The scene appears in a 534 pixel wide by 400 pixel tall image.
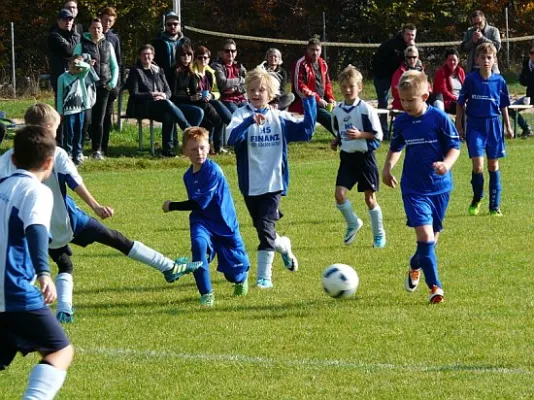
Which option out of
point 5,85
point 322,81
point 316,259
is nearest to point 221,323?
point 316,259

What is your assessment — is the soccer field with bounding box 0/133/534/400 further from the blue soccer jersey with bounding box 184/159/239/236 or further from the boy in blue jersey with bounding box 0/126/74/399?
the boy in blue jersey with bounding box 0/126/74/399

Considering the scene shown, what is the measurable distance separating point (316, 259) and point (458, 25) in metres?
20.3

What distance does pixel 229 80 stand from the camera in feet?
62.2

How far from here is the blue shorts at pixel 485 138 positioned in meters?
13.4

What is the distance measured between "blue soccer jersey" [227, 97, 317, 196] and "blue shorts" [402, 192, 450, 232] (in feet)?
3.63

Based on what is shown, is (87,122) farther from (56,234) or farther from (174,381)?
(174,381)

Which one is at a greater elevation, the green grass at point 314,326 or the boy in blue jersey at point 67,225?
the boy in blue jersey at point 67,225

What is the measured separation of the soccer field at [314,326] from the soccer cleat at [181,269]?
0.75 feet

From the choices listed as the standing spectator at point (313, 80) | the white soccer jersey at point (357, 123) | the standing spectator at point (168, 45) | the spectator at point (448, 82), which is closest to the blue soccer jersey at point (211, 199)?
the white soccer jersey at point (357, 123)

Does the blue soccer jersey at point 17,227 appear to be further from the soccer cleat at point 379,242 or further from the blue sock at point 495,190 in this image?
the blue sock at point 495,190

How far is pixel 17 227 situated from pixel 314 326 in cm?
303

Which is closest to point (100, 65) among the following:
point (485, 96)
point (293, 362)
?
point (485, 96)

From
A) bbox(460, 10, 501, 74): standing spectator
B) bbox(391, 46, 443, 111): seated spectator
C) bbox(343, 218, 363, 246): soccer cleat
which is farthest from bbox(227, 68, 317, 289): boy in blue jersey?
bbox(460, 10, 501, 74): standing spectator

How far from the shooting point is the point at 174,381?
674cm
